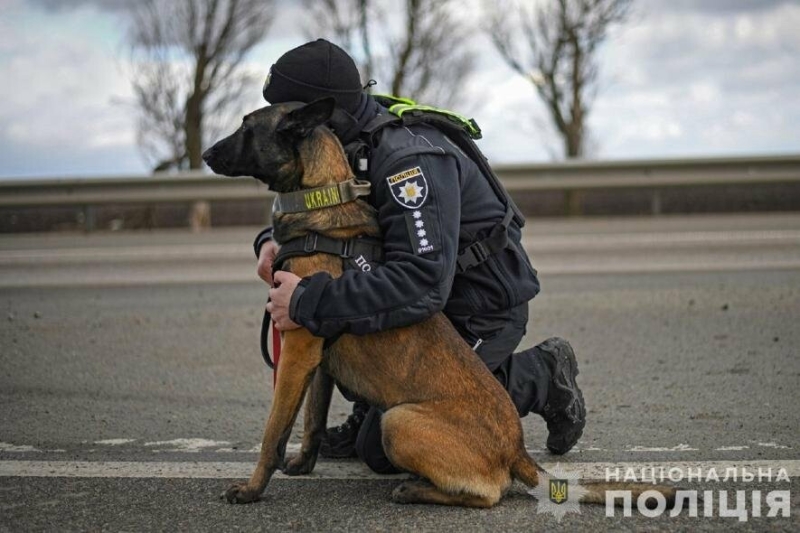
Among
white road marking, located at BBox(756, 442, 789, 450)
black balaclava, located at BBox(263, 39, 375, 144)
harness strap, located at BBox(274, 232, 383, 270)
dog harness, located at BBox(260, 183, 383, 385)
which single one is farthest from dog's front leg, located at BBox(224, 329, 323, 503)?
white road marking, located at BBox(756, 442, 789, 450)

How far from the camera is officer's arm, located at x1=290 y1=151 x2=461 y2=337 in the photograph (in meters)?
3.55

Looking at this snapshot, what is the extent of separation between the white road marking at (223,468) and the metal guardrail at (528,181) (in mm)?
6769

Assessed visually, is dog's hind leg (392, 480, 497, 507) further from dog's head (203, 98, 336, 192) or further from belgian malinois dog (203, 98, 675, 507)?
dog's head (203, 98, 336, 192)

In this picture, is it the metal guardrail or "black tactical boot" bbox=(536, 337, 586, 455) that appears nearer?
"black tactical boot" bbox=(536, 337, 586, 455)

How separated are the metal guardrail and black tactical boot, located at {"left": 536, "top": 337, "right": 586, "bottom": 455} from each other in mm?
6852

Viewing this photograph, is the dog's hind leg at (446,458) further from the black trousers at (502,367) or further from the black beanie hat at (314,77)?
the black beanie hat at (314,77)

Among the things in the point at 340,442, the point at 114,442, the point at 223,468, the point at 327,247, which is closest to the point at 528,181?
the point at 340,442

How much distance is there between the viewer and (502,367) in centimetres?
418

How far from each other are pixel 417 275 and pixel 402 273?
53mm

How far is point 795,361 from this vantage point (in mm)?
5918

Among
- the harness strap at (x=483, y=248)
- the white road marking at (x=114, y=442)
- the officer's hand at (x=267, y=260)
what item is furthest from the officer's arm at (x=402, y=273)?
the white road marking at (x=114, y=442)

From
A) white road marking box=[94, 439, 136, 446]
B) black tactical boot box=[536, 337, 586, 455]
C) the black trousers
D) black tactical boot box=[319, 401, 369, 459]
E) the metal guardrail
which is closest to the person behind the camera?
the black trousers

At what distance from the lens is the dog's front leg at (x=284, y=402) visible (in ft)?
11.7

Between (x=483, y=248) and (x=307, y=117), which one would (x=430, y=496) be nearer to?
(x=483, y=248)
